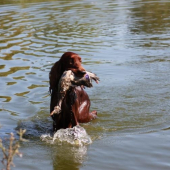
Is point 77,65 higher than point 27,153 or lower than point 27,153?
higher

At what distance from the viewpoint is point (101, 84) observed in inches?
359

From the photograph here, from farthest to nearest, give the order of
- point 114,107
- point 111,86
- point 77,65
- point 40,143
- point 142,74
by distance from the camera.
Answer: point 142,74 < point 111,86 < point 114,107 < point 40,143 < point 77,65

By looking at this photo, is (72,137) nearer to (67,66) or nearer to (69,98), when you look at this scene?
(69,98)

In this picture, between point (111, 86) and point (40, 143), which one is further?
point (111, 86)

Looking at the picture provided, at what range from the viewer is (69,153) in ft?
19.1

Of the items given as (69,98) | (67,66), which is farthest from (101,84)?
(67,66)

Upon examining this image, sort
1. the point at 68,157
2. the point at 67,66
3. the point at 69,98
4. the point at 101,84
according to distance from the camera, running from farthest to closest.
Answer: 1. the point at 101,84
2. the point at 69,98
3. the point at 67,66
4. the point at 68,157

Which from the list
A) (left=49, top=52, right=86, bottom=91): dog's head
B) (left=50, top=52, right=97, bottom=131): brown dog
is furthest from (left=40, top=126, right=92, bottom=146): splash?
(left=49, top=52, right=86, bottom=91): dog's head

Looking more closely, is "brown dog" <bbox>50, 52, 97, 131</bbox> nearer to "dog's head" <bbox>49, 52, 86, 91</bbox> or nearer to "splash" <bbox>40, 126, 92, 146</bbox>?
"dog's head" <bbox>49, 52, 86, 91</bbox>

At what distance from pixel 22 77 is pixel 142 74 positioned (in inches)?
97.0

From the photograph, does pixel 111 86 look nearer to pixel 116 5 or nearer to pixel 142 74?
pixel 142 74

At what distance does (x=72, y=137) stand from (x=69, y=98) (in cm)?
51

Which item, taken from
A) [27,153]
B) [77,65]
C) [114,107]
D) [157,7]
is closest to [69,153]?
[27,153]

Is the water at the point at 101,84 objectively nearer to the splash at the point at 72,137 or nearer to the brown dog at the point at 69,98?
the splash at the point at 72,137
